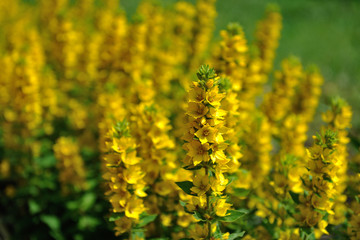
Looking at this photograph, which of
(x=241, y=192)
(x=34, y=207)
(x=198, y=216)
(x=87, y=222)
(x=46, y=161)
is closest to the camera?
(x=198, y=216)

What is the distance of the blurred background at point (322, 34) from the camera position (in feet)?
27.6

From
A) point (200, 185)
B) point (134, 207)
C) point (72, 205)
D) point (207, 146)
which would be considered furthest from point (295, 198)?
point (72, 205)

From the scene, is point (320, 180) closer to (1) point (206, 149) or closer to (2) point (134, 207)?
(1) point (206, 149)

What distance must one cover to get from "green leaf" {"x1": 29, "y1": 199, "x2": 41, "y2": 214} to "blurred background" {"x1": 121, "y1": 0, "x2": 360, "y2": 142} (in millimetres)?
5332

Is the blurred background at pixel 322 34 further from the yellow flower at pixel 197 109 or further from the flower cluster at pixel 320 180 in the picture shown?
the yellow flower at pixel 197 109

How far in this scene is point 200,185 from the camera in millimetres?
2121

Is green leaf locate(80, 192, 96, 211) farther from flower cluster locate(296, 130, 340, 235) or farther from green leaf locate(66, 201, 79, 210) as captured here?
flower cluster locate(296, 130, 340, 235)

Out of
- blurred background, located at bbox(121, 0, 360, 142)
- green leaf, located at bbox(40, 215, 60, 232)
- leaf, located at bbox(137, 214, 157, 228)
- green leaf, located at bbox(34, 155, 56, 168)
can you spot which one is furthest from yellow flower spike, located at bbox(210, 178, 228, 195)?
blurred background, located at bbox(121, 0, 360, 142)

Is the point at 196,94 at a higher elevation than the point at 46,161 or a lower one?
higher

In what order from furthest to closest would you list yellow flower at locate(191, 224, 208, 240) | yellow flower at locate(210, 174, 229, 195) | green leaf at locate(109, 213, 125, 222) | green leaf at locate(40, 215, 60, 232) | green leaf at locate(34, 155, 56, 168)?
green leaf at locate(34, 155, 56, 168)
green leaf at locate(40, 215, 60, 232)
green leaf at locate(109, 213, 125, 222)
yellow flower at locate(191, 224, 208, 240)
yellow flower at locate(210, 174, 229, 195)

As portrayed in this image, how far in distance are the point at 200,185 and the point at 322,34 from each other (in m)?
10.2

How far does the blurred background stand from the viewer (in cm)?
841

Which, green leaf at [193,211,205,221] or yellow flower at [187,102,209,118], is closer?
yellow flower at [187,102,209,118]

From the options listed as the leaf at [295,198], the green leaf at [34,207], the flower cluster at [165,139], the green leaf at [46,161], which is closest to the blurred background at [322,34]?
the flower cluster at [165,139]
